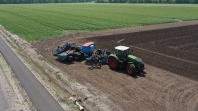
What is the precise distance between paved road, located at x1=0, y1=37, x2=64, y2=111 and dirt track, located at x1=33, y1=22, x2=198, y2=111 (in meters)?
3.19

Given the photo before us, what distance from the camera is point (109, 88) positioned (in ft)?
55.8

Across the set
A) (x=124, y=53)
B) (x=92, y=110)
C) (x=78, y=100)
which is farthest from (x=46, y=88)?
(x=124, y=53)

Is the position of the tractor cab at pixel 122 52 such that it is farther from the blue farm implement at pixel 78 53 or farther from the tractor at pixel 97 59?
the blue farm implement at pixel 78 53

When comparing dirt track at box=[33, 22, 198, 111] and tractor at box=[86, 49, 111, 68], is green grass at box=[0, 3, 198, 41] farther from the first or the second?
tractor at box=[86, 49, 111, 68]

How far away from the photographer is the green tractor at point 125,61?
1914 cm

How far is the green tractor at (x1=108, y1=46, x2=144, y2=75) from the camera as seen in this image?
1914 cm

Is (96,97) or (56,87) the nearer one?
(96,97)

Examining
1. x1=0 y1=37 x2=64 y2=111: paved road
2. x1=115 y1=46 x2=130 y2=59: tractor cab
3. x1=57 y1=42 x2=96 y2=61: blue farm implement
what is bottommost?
x1=0 y1=37 x2=64 y2=111: paved road

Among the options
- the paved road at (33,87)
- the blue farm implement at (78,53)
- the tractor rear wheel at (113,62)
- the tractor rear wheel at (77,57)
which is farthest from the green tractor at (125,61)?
the paved road at (33,87)

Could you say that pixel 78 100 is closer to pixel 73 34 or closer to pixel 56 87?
pixel 56 87

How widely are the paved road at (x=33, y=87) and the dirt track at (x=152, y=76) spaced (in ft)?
10.5

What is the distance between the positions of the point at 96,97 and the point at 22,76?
7.78 meters

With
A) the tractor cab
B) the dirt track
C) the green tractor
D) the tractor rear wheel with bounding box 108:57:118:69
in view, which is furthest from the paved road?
the tractor cab

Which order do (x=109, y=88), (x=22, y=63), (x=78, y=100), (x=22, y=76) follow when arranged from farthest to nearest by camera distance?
(x=22, y=63)
(x=22, y=76)
(x=109, y=88)
(x=78, y=100)
